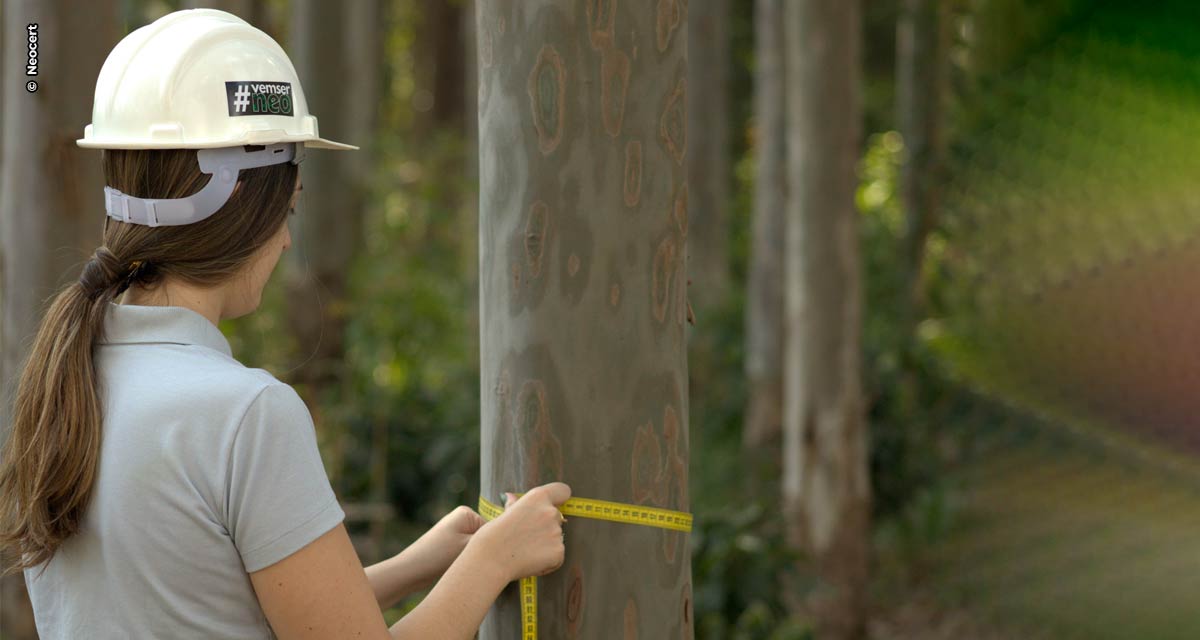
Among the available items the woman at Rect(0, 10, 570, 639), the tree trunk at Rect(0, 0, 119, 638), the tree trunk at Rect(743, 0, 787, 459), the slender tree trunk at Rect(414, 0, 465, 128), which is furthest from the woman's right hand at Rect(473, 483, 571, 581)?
the slender tree trunk at Rect(414, 0, 465, 128)

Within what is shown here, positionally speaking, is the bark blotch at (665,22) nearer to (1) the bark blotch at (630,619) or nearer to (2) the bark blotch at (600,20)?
(2) the bark blotch at (600,20)

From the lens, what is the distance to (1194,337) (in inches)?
44.8

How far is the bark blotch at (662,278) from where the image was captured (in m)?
1.94

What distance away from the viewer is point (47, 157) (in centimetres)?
371

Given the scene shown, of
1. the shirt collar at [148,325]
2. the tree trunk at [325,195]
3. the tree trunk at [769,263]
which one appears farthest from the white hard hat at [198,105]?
the tree trunk at [325,195]

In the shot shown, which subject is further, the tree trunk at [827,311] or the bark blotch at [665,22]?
the tree trunk at [827,311]

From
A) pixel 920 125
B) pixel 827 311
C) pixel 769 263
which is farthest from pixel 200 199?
pixel 920 125

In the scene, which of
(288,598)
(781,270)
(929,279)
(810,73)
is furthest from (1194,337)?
(781,270)

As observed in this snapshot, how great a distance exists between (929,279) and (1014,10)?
6562 millimetres

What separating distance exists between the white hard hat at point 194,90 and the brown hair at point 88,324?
0.03 m

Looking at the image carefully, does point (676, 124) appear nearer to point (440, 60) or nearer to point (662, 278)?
point (662, 278)

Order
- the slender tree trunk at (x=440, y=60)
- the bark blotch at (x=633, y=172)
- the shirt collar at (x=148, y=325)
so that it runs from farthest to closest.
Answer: the slender tree trunk at (x=440, y=60) < the bark blotch at (x=633, y=172) < the shirt collar at (x=148, y=325)

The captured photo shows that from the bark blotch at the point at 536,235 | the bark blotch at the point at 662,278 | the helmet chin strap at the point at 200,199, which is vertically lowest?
the bark blotch at the point at 662,278

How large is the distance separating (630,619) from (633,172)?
27.5 inches
